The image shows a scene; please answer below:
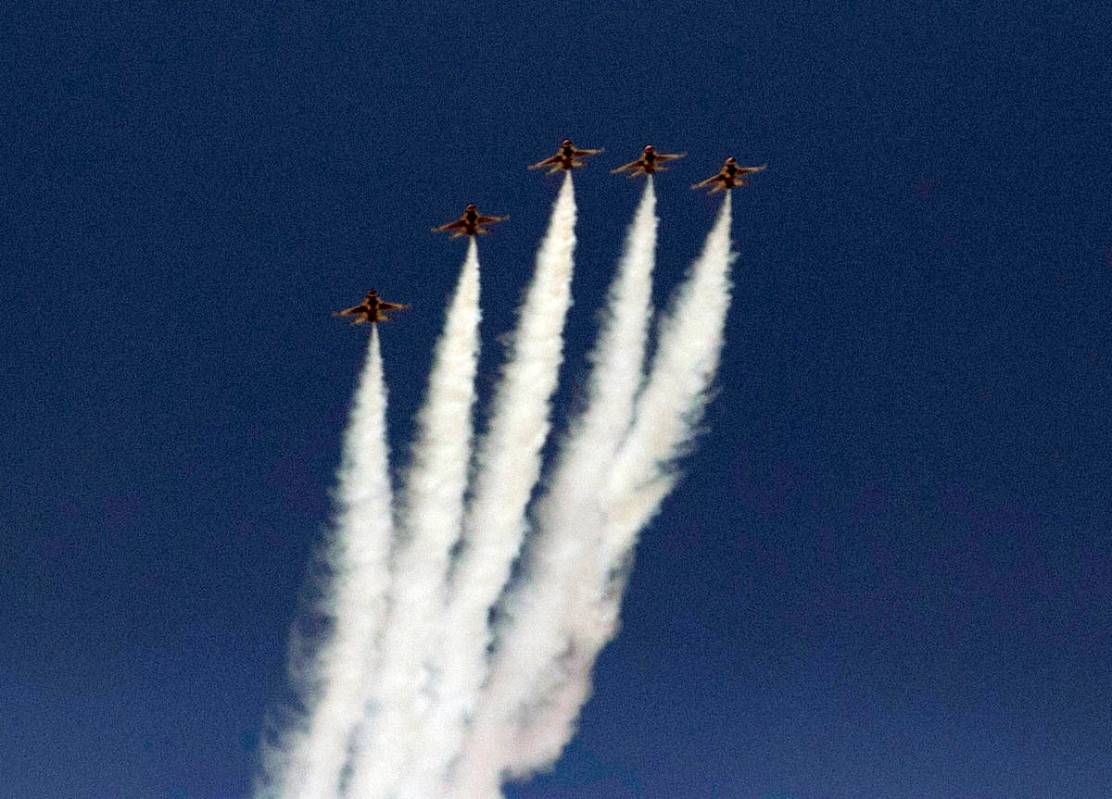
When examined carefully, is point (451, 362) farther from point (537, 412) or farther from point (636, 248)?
point (636, 248)

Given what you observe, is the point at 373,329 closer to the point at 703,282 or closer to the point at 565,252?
the point at 565,252

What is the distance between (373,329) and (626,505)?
1822 centimetres

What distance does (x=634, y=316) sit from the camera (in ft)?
235

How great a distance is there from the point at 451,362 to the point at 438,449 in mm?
5148

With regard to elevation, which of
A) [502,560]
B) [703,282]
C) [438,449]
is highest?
[703,282]

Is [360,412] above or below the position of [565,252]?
below

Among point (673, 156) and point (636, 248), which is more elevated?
point (673, 156)

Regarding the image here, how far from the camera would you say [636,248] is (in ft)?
236

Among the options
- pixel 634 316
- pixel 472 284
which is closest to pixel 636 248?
pixel 634 316

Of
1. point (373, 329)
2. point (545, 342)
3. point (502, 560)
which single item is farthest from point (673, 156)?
point (502, 560)

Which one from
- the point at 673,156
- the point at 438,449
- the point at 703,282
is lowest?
the point at 438,449

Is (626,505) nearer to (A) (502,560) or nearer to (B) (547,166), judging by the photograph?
(A) (502,560)

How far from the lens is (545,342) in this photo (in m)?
71.0

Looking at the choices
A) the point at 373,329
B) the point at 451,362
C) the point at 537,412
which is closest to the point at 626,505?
the point at 537,412
